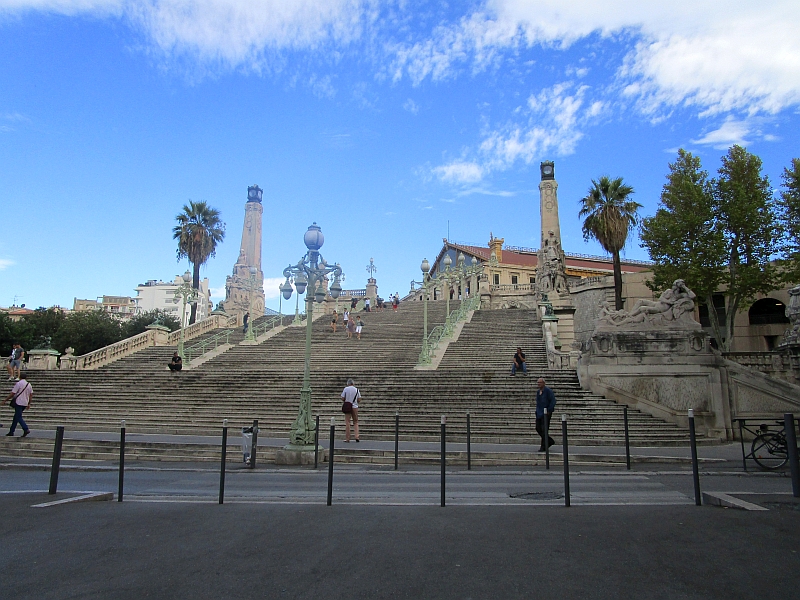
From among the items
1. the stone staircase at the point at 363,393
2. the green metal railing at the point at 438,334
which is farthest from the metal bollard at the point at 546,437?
the green metal railing at the point at 438,334

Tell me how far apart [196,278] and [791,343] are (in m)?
41.0

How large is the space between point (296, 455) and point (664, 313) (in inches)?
498

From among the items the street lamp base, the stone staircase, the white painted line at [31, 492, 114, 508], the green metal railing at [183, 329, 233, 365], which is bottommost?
the street lamp base

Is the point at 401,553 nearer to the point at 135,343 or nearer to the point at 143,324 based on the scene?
the point at 135,343

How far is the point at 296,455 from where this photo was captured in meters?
11.9

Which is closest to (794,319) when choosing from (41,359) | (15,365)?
(15,365)

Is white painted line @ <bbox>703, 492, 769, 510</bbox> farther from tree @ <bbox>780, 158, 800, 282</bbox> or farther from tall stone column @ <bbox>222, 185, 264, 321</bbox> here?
tall stone column @ <bbox>222, 185, 264, 321</bbox>

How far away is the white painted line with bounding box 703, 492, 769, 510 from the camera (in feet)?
20.5

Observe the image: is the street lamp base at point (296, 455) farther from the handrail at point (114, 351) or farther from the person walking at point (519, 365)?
the handrail at point (114, 351)

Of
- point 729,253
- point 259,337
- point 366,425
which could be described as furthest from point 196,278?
point 729,253

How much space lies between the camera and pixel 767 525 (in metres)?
5.43

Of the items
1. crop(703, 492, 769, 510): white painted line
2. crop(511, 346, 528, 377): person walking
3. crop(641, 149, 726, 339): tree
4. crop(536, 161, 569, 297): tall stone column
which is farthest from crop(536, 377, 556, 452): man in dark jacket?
crop(536, 161, 569, 297): tall stone column

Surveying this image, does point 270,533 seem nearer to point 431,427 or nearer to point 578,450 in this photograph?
point 578,450

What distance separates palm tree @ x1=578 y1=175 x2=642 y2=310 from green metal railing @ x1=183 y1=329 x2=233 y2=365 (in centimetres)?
2407
